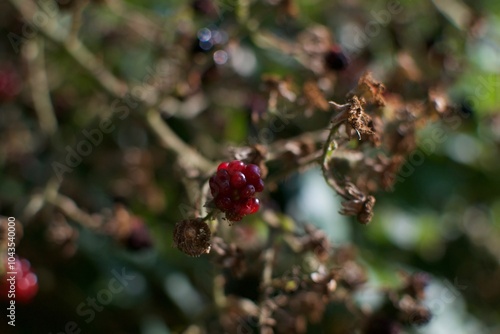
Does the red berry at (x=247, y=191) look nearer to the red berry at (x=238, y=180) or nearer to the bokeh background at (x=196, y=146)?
the red berry at (x=238, y=180)

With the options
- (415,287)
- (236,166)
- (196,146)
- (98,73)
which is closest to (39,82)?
(98,73)

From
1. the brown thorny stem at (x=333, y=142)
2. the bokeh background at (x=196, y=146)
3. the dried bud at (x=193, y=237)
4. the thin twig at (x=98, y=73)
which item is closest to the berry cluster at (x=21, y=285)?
the bokeh background at (x=196, y=146)

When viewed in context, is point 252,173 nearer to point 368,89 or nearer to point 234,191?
point 234,191

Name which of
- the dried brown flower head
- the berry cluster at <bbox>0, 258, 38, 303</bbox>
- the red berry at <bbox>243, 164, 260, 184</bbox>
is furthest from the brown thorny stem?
the berry cluster at <bbox>0, 258, 38, 303</bbox>

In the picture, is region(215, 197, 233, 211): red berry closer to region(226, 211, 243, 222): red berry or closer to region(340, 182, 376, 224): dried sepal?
region(226, 211, 243, 222): red berry

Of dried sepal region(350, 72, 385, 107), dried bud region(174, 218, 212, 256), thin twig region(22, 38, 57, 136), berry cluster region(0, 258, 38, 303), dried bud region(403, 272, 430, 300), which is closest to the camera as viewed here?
dried bud region(174, 218, 212, 256)

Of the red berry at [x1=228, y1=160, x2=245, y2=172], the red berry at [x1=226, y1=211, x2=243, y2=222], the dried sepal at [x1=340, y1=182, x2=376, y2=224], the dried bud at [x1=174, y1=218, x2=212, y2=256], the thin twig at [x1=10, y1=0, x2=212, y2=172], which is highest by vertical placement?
the red berry at [x1=228, y1=160, x2=245, y2=172]

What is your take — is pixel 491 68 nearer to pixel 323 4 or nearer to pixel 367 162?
pixel 323 4
